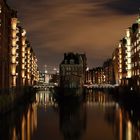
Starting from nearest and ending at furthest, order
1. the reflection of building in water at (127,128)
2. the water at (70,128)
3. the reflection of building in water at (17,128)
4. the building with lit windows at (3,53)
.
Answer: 1. the reflection of building in water at (17,128)
2. the reflection of building in water at (127,128)
3. the water at (70,128)
4. the building with lit windows at (3,53)

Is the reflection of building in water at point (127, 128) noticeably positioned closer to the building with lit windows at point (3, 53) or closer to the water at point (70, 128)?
the water at point (70, 128)

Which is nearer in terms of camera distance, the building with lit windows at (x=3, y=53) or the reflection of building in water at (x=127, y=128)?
the reflection of building in water at (x=127, y=128)

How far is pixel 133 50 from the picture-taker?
12712 centimetres

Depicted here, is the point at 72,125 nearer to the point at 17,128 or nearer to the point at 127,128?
the point at 127,128

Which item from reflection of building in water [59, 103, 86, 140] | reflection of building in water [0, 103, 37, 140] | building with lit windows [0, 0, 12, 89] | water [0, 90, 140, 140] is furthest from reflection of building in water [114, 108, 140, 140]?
building with lit windows [0, 0, 12, 89]

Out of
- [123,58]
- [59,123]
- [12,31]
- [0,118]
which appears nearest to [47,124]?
[59,123]

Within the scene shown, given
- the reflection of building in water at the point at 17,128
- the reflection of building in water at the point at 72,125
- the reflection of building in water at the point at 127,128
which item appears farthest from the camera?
the reflection of building in water at the point at 72,125

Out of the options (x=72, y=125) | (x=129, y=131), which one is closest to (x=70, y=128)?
(x=72, y=125)

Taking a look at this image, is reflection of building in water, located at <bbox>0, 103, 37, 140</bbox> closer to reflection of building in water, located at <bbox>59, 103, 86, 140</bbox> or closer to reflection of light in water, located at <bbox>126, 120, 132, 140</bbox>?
reflection of building in water, located at <bbox>59, 103, 86, 140</bbox>

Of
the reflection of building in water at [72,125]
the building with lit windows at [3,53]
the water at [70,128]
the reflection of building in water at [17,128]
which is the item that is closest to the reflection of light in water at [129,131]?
the water at [70,128]

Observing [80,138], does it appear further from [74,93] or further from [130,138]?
[74,93]

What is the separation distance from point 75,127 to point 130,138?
50.3 feet

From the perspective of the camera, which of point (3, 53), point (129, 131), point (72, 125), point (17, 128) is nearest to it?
point (129, 131)

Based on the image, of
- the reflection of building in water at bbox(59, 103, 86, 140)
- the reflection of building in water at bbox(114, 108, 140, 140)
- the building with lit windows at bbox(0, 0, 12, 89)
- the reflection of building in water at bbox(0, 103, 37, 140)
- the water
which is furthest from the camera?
the building with lit windows at bbox(0, 0, 12, 89)
